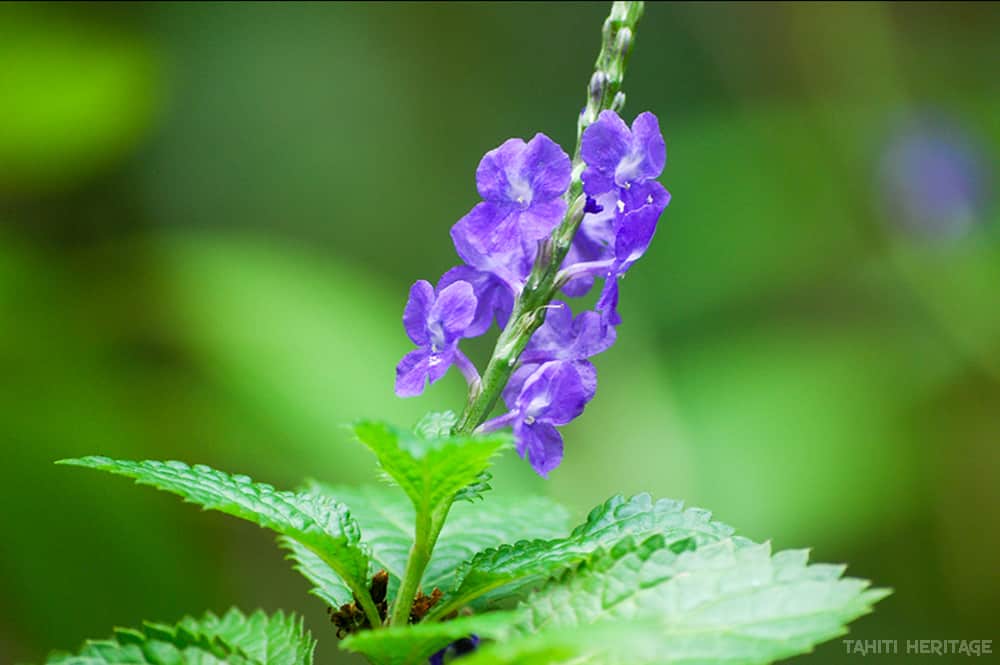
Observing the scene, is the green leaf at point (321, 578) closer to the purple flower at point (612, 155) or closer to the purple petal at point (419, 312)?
the purple petal at point (419, 312)

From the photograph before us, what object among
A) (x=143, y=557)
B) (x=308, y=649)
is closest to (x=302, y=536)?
(x=308, y=649)

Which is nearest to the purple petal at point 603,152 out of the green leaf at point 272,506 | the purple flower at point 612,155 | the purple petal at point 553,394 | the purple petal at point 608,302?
the purple flower at point 612,155

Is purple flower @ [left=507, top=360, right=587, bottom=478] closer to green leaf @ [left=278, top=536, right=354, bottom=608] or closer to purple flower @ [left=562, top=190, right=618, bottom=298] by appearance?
purple flower @ [left=562, top=190, right=618, bottom=298]

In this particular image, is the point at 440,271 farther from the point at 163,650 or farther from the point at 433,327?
the point at 163,650

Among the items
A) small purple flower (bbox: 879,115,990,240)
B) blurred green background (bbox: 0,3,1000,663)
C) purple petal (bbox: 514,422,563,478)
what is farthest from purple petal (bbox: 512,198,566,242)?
small purple flower (bbox: 879,115,990,240)

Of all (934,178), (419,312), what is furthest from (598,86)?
(934,178)
